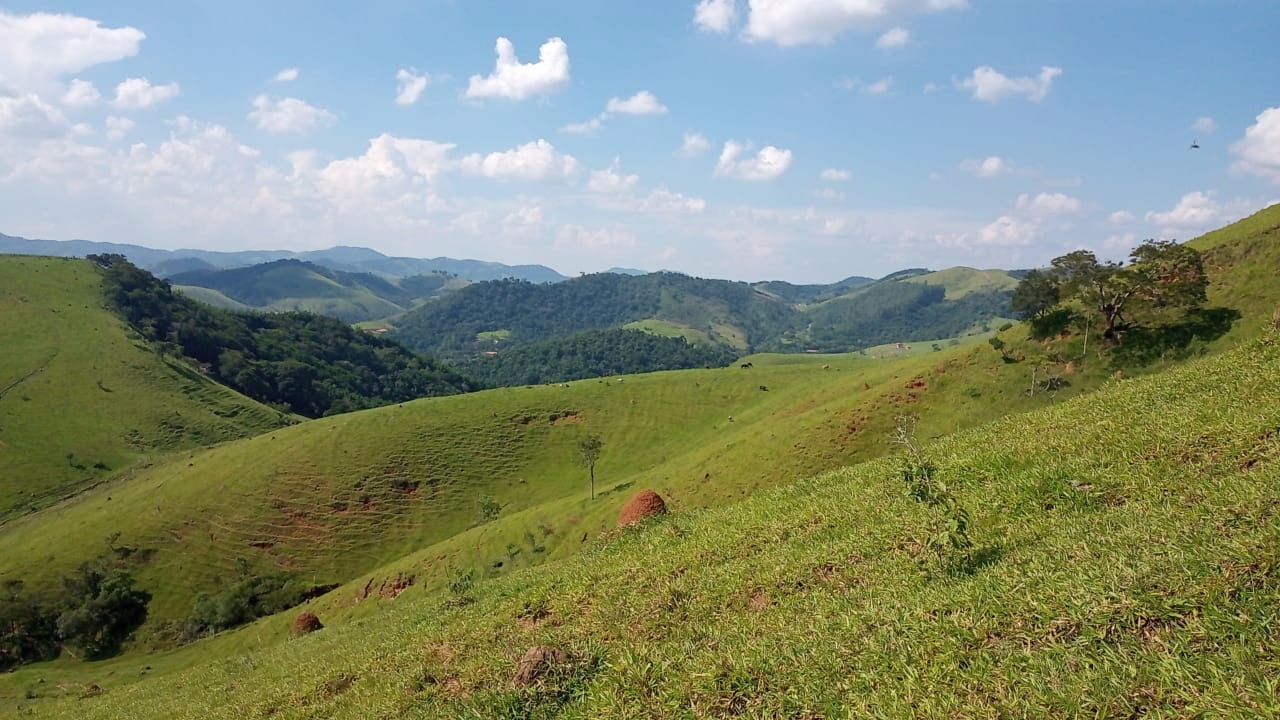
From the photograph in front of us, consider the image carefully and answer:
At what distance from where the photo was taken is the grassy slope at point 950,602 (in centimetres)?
633

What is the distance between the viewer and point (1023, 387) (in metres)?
50.9

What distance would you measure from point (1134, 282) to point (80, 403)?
585 feet

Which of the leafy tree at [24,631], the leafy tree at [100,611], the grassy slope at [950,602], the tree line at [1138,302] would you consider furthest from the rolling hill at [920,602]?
the leafy tree at [24,631]

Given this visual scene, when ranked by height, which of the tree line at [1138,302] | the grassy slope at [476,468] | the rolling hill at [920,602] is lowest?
the grassy slope at [476,468]

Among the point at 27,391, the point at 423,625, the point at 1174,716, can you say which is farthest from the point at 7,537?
the point at 1174,716

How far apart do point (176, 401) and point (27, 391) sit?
2489 centimetres

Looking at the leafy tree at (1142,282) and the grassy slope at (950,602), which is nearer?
the grassy slope at (950,602)

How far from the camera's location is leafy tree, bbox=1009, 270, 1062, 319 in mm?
54594

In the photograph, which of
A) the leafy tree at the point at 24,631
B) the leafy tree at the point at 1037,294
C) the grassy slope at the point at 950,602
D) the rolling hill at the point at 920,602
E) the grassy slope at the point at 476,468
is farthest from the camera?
the leafy tree at the point at 24,631

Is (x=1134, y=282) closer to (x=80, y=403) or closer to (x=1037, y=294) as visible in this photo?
(x=1037, y=294)

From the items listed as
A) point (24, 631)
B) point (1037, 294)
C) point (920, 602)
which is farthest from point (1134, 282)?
point (24, 631)

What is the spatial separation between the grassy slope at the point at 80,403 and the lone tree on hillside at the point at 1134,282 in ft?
493

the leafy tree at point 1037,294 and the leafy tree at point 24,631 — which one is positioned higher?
the leafy tree at point 1037,294

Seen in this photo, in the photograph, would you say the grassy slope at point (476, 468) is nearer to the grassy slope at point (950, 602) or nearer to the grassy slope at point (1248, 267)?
the grassy slope at point (1248, 267)
